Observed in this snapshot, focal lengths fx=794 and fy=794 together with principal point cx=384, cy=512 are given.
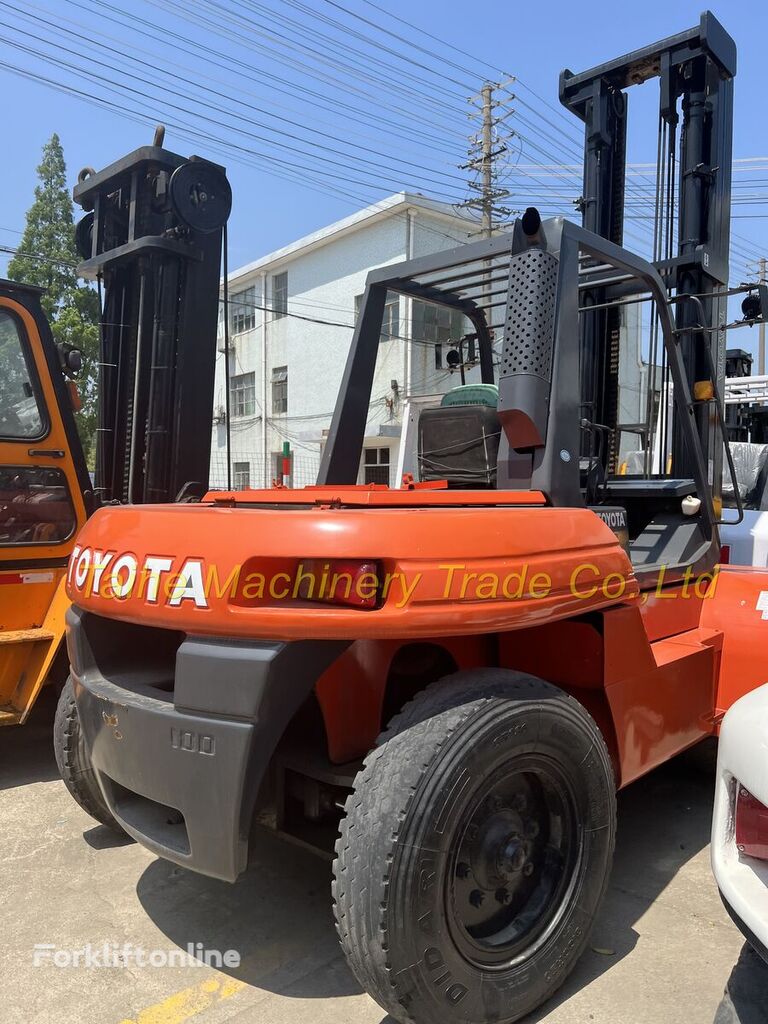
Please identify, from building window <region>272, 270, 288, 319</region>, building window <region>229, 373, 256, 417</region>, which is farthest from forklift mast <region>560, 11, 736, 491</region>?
building window <region>229, 373, 256, 417</region>

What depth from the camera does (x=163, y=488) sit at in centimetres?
504

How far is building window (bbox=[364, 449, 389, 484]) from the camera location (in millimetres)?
22000

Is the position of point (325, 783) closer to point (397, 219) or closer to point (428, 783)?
point (428, 783)

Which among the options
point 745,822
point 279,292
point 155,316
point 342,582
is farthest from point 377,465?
point 745,822

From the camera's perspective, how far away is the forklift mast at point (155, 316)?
4.89 m

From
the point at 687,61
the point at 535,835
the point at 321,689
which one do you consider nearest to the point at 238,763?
the point at 321,689

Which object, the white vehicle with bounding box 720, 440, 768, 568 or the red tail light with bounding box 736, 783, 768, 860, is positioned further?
the white vehicle with bounding box 720, 440, 768, 568

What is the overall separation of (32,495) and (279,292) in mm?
22352

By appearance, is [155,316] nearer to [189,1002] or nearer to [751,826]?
[189,1002]

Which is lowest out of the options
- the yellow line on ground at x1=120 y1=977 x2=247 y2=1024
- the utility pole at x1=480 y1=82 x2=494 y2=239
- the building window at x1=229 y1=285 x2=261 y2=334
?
the yellow line on ground at x1=120 y1=977 x2=247 y2=1024

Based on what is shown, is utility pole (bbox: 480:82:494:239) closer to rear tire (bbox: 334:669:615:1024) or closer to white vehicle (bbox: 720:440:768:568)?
white vehicle (bbox: 720:440:768:568)

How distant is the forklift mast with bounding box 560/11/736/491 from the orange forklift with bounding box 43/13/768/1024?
1.95 feet

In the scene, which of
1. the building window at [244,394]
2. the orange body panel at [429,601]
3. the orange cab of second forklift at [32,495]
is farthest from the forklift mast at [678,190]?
the building window at [244,394]

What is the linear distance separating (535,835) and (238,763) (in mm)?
1018
